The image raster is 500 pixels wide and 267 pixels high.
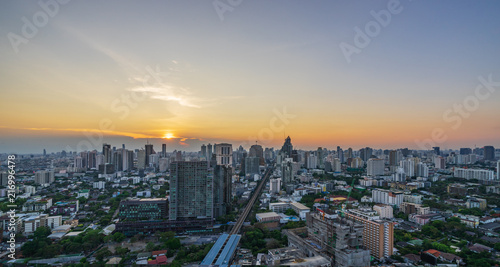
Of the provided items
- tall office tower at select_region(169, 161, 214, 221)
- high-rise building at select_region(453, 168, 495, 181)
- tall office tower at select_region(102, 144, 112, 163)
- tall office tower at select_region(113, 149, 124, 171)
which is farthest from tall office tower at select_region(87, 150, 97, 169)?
high-rise building at select_region(453, 168, 495, 181)

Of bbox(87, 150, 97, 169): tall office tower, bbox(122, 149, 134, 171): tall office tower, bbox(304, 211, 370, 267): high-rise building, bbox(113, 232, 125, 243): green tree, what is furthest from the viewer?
bbox(122, 149, 134, 171): tall office tower

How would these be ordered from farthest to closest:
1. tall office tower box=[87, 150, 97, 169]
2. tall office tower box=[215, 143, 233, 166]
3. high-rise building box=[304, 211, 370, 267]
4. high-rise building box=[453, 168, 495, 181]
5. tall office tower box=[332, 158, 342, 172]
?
tall office tower box=[332, 158, 342, 172], tall office tower box=[87, 150, 97, 169], tall office tower box=[215, 143, 233, 166], high-rise building box=[453, 168, 495, 181], high-rise building box=[304, 211, 370, 267]

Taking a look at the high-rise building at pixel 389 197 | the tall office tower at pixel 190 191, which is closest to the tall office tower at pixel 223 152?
the tall office tower at pixel 190 191

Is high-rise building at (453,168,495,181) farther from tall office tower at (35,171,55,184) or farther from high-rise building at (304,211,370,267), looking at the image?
tall office tower at (35,171,55,184)

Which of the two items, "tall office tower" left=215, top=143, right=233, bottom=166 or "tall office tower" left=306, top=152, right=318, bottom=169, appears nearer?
"tall office tower" left=215, top=143, right=233, bottom=166

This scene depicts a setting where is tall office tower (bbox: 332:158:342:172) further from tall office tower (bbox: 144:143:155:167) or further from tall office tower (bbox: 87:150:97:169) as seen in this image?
tall office tower (bbox: 87:150:97:169)

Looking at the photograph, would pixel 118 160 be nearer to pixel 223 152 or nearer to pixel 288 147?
pixel 223 152

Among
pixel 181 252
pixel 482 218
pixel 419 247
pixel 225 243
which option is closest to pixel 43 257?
pixel 181 252

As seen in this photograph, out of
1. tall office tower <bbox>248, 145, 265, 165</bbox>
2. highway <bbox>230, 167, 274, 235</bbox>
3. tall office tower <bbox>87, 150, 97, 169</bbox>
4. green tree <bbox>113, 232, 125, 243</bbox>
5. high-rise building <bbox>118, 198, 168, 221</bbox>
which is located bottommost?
highway <bbox>230, 167, 274, 235</bbox>

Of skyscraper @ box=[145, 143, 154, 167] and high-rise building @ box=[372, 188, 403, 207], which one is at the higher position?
skyscraper @ box=[145, 143, 154, 167]
